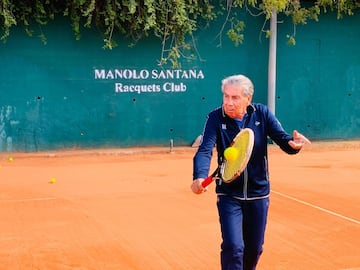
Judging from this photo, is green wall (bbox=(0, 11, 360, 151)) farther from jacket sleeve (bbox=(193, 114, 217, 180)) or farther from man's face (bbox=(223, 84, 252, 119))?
man's face (bbox=(223, 84, 252, 119))

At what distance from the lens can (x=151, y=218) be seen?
7.79 meters

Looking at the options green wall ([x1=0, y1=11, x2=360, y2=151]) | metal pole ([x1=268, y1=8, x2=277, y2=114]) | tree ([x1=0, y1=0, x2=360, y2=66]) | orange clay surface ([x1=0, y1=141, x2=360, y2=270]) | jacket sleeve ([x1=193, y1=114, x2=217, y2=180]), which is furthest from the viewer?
metal pole ([x1=268, y1=8, x2=277, y2=114])

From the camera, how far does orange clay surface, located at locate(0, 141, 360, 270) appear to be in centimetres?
603

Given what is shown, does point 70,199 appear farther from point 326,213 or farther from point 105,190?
point 326,213

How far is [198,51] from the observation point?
50.5 ft

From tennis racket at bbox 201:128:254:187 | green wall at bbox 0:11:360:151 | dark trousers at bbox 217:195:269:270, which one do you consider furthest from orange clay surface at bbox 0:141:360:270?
→ green wall at bbox 0:11:360:151

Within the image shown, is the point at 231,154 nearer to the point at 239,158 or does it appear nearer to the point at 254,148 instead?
the point at 239,158

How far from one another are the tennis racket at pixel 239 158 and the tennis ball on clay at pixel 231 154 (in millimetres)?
11

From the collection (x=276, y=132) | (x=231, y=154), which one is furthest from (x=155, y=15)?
(x=231, y=154)

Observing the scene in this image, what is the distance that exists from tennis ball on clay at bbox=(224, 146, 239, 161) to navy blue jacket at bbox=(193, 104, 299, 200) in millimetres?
282

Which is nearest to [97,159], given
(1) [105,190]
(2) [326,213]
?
(1) [105,190]

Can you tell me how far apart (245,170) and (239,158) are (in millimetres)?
290

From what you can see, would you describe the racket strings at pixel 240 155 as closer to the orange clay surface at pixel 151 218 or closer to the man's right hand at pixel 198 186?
the man's right hand at pixel 198 186

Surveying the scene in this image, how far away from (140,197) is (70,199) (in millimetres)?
975
